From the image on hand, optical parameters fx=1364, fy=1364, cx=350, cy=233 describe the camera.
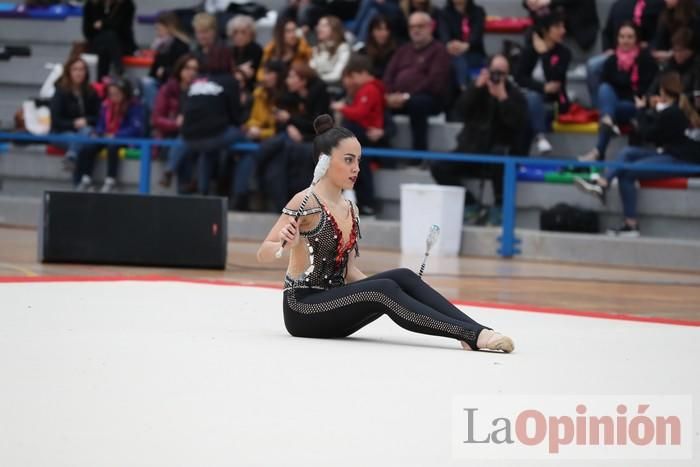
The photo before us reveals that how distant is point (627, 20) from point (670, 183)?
179 cm

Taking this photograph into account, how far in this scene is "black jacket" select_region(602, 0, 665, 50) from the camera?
44.5 ft

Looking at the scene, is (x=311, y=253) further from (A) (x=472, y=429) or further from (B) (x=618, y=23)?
(B) (x=618, y=23)

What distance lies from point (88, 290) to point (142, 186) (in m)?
6.06

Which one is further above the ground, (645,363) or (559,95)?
(559,95)

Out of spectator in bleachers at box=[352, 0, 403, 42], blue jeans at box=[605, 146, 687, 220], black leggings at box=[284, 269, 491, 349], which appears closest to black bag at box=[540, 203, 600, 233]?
blue jeans at box=[605, 146, 687, 220]

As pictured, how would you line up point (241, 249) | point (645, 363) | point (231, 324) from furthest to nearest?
point (241, 249) → point (231, 324) → point (645, 363)

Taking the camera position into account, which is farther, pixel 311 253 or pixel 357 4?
pixel 357 4

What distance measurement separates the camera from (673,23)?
42.9 feet

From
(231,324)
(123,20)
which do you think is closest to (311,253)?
(231,324)

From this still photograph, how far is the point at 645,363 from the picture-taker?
19.4ft

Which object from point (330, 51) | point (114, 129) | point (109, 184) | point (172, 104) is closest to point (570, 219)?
point (330, 51)

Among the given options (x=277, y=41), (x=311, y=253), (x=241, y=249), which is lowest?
(x=241, y=249)

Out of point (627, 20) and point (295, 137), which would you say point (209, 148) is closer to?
point (295, 137)

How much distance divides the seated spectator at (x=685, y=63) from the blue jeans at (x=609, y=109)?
15.1 inches
